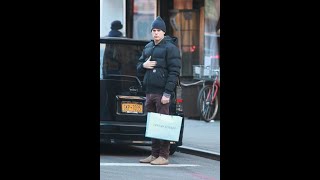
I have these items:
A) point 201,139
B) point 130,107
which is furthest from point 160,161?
point 201,139

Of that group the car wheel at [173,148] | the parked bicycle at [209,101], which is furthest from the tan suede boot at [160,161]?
the parked bicycle at [209,101]

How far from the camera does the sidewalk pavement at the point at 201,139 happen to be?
10.5 m

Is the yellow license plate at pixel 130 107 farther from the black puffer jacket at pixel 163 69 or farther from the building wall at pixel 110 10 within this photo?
the building wall at pixel 110 10

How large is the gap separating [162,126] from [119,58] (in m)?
1.21

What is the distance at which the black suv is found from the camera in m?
9.62

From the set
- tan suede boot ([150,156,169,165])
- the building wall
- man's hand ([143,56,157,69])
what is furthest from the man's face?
the building wall

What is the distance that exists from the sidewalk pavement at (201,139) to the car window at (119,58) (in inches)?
60.5

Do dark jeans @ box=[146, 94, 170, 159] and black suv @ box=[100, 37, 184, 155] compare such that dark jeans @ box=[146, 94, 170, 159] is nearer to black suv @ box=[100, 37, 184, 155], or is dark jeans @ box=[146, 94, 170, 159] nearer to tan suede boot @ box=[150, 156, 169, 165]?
tan suede boot @ box=[150, 156, 169, 165]

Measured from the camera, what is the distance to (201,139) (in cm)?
1216

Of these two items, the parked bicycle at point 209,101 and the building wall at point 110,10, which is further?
the building wall at point 110,10

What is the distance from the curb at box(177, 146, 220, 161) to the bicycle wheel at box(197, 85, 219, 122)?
4526mm
